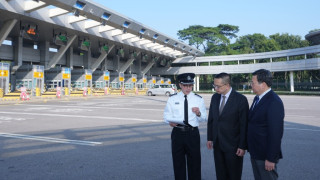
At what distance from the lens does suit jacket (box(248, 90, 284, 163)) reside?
2.65 meters

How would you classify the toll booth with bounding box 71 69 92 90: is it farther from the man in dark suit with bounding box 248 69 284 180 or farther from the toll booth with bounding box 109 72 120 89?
the man in dark suit with bounding box 248 69 284 180

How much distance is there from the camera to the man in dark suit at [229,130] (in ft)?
10.3

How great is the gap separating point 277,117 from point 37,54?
127 ft

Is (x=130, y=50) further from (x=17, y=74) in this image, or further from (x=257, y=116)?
(x=257, y=116)

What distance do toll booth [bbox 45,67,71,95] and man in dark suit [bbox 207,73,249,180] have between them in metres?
30.6

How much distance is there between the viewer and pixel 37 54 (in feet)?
117

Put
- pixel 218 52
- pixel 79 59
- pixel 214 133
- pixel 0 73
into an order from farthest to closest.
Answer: pixel 218 52 → pixel 79 59 → pixel 0 73 → pixel 214 133

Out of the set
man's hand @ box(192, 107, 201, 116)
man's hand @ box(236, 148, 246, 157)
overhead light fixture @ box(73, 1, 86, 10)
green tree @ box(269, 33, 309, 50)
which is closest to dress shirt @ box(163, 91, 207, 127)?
man's hand @ box(192, 107, 201, 116)

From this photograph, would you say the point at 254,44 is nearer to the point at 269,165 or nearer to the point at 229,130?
the point at 229,130

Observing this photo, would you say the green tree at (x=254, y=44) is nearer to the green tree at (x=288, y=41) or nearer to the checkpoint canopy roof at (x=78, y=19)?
the green tree at (x=288, y=41)

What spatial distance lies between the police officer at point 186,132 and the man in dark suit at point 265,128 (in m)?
0.77

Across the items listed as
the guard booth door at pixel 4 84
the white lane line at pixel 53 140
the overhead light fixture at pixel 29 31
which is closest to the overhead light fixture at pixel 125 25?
the overhead light fixture at pixel 29 31

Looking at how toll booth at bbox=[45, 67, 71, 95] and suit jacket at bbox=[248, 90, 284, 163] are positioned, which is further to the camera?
toll booth at bbox=[45, 67, 71, 95]

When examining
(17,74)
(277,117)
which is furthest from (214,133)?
(17,74)
